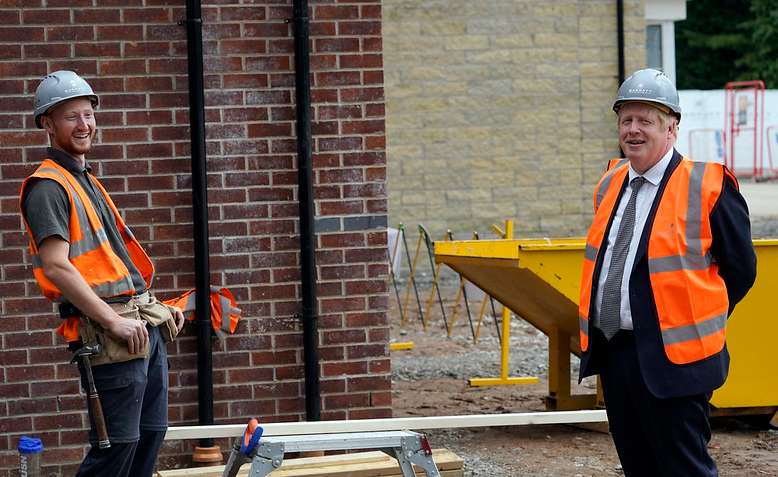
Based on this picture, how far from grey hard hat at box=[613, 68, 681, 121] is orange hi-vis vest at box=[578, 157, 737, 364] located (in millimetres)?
246

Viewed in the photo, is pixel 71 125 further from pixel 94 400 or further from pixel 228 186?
pixel 228 186

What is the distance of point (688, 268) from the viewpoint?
450 cm

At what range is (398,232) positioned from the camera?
12.9 meters

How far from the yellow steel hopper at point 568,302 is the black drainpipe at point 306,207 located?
1.34 metres

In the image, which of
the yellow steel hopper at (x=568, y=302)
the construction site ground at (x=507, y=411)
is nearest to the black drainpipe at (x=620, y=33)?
the construction site ground at (x=507, y=411)

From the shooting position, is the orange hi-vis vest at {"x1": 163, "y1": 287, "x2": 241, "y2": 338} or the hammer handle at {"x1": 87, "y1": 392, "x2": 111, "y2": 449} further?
the orange hi-vis vest at {"x1": 163, "y1": 287, "x2": 241, "y2": 338}

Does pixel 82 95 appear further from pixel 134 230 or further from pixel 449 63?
pixel 449 63

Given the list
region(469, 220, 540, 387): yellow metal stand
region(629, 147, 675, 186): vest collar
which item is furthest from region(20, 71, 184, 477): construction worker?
region(469, 220, 540, 387): yellow metal stand

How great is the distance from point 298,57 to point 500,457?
2.66m

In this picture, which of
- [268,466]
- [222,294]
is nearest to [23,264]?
[222,294]

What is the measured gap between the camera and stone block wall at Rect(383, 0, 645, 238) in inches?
604

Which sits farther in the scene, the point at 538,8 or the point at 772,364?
the point at 538,8

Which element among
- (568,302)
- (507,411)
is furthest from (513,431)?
(568,302)

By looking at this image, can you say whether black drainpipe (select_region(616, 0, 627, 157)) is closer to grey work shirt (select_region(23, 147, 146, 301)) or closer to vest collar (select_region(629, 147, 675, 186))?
vest collar (select_region(629, 147, 675, 186))
